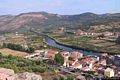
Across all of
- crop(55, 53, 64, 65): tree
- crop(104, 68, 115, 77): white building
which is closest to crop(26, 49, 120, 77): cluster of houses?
crop(104, 68, 115, 77): white building

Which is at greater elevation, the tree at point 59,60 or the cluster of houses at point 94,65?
the tree at point 59,60

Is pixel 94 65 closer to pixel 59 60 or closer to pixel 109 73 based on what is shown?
pixel 59 60

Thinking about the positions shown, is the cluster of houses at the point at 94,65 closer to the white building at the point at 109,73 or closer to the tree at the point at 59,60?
the white building at the point at 109,73

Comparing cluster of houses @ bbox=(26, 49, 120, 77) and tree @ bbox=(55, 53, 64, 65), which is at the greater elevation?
tree @ bbox=(55, 53, 64, 65)

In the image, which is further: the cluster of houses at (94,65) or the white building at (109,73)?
the cluster of houses at (94,65)

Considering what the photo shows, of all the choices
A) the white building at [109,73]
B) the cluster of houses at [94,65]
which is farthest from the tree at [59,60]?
the white building at [109,73]

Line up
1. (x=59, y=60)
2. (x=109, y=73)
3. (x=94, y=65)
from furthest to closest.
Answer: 1. (x=59, y=60)
2. (x=94, y=65)
3. (x=109, y=73)

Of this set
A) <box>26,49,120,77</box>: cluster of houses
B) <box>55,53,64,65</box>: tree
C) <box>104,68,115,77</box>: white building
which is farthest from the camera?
<box>55,53,64,65</box>: tree

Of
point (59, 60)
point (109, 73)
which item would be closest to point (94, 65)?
point (59, 60)

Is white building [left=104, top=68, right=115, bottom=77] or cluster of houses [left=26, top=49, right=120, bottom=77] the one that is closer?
white building [left=104, top=68, right=115, bottom=77]

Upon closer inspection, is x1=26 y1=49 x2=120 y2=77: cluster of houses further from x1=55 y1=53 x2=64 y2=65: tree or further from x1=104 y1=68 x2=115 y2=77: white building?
x1=55 y1=53 x2=64 y2=65: tree

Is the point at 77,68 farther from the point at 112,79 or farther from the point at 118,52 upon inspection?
the point at 118,52
